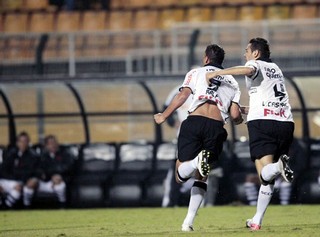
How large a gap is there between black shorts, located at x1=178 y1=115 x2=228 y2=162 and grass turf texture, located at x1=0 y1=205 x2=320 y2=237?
84cm

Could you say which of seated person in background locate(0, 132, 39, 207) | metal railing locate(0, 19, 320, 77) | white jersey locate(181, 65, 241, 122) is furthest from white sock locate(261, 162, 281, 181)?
metal railing locate(0, 19, 320, 77)

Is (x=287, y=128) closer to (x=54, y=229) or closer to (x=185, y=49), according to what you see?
(x=54, y=229)

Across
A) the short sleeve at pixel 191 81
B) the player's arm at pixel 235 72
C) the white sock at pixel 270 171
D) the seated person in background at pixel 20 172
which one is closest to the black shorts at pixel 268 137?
the white sock at pixel 270 171

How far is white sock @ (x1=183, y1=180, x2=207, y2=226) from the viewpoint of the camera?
1203 cm

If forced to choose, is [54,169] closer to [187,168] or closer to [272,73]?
[187,168]

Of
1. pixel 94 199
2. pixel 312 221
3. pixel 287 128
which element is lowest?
pixel 94 199

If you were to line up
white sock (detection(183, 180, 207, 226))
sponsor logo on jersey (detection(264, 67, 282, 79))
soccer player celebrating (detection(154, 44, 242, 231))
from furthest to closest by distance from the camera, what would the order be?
soccer player celebrating (detection(154, 44, 242, 231)) → sponsor logo on jersey (detection(264, 67, 282, 79)) → white sock (detection(183, 180, 207, 226))

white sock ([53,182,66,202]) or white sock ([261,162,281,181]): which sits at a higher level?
white sock ([261,162,281,181])

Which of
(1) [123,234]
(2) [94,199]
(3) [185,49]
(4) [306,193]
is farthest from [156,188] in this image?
(1) [123,234]

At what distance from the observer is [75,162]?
62.3ft

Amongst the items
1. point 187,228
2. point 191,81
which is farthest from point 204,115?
point 187,228

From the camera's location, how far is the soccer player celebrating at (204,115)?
40.2ft

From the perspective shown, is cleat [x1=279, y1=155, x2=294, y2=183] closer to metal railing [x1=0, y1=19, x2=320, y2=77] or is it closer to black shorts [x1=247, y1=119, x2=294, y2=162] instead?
black shorts [x1=247, y1=119, x2=294, y2=162]

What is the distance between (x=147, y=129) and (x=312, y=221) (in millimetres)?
5971
